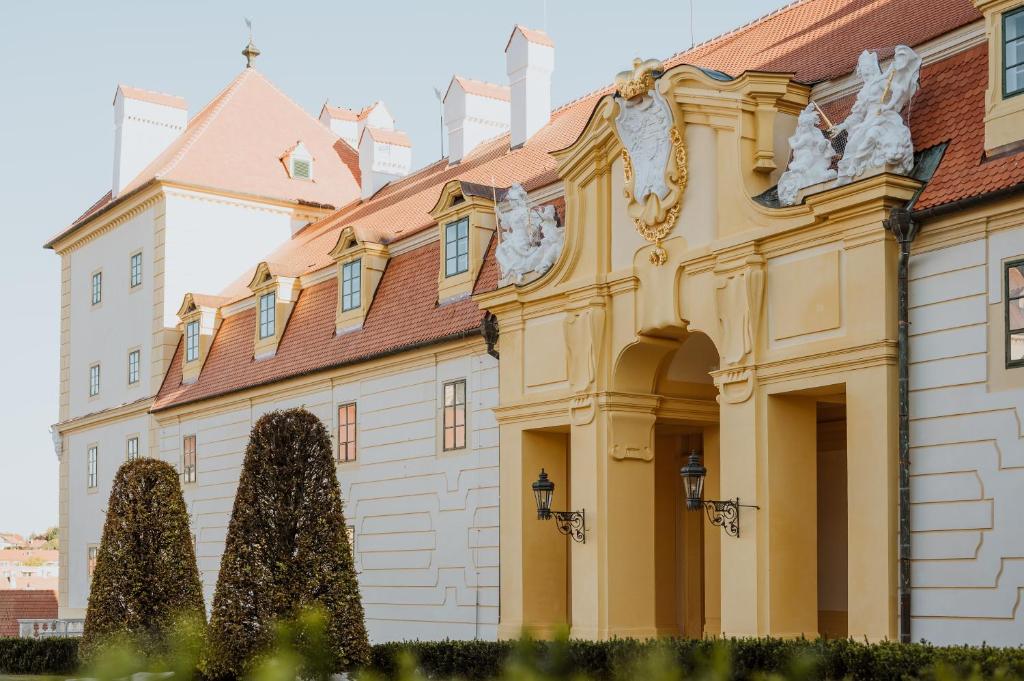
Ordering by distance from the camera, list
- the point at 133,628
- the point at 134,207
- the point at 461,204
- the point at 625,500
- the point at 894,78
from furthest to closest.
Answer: the point at 134,207
the point at 461,204
the point at 133,628
the point at 625,500
the point at 894,78

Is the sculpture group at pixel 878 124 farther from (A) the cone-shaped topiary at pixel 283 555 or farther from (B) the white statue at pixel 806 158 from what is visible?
(A) the cone-shaped topiary at pixel 283 555

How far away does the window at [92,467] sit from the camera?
32906 millimetres

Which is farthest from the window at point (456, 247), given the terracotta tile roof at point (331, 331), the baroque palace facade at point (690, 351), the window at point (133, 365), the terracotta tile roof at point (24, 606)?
the terracotta tile roof at point (24, 606)

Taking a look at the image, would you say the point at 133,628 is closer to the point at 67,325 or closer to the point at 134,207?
the point at 134,207

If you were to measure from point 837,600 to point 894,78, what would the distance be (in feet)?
23.1

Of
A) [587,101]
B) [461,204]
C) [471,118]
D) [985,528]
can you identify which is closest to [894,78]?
[985,528]

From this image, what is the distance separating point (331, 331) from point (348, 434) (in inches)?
83.4

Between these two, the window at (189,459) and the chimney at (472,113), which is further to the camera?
the window at (189,459)

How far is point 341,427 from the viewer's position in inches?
895

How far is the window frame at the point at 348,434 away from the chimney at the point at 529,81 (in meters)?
5.38

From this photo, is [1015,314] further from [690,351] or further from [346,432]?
[346,432]

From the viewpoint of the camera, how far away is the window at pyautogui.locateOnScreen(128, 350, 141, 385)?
3128cm

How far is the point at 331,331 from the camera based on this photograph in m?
23.6

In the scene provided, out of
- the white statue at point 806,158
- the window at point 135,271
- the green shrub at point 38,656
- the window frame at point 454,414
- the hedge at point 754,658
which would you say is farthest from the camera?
the window at point 135,271
